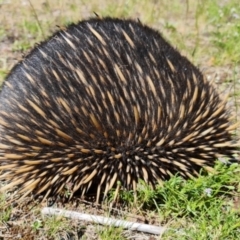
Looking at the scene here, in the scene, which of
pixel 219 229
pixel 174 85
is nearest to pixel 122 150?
pixel 174 85

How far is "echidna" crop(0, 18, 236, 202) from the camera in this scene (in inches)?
117

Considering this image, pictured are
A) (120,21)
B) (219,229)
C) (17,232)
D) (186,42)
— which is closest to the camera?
(219,229)

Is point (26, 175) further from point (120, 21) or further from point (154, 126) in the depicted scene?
point (120, 21)

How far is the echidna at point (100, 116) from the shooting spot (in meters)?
2.98

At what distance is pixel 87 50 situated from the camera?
10.1 ft

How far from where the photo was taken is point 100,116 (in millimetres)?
2977

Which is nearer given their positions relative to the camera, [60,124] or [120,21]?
[60,124]

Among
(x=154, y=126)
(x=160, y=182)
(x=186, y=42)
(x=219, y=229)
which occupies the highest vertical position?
(x=186, y=42)

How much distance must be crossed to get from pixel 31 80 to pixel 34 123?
0.83 ft

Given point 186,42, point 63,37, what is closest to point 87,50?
point 63,37

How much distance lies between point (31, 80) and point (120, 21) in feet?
2.32

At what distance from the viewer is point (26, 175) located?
312 cm

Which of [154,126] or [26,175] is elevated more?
[154,126]

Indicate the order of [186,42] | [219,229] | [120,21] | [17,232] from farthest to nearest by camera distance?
[186,42]
[120,21]
[17,232]
[219,229]
